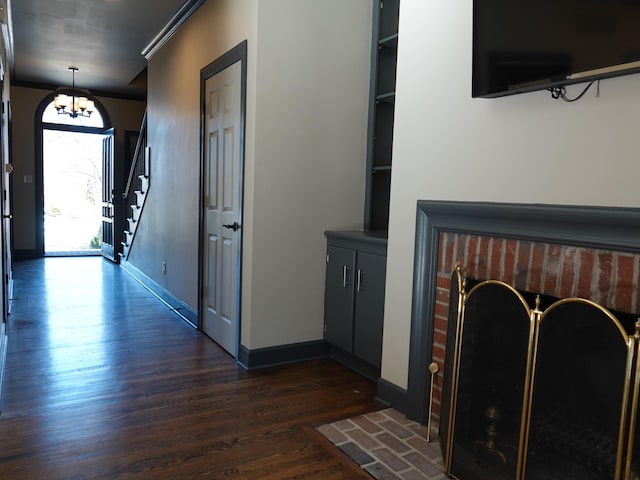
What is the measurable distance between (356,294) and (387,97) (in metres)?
1.37

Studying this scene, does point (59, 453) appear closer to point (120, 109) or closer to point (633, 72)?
point (633, 72)

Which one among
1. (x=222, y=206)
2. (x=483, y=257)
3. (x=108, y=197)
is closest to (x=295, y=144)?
(x=222, y=206)

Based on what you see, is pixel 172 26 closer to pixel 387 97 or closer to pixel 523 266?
pixel 387 97

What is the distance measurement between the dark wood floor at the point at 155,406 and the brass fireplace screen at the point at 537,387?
1.68 ft

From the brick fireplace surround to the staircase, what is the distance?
14.3ft

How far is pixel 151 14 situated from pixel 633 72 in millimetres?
4298

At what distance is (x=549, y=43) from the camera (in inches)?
63.8

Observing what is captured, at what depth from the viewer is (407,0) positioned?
241cm

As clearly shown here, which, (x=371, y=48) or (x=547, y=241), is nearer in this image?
(x=547, y=241)

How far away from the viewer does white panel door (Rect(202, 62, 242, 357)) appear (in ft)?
11.0

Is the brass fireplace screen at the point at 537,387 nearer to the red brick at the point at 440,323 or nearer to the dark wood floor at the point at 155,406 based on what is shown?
the red brick at the point at 440,323

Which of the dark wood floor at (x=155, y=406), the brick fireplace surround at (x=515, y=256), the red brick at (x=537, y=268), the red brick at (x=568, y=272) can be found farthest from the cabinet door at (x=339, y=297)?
the red brick at (x=568, y=272)

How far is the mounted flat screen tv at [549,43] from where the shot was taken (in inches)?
55.6

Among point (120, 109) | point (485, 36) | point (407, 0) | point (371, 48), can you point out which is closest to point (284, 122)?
point (371, 48)
